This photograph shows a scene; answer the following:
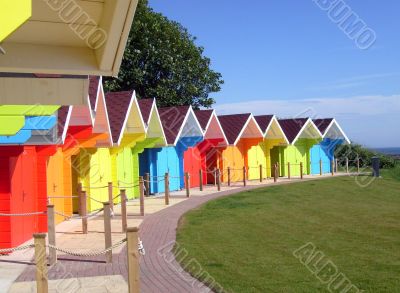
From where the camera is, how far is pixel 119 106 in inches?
824

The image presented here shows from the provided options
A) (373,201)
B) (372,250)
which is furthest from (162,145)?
(372,250)

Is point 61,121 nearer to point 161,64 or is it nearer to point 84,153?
point 84,153

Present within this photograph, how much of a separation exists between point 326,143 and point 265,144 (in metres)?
6.92

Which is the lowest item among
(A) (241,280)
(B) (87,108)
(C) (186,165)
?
(A) (241,280)

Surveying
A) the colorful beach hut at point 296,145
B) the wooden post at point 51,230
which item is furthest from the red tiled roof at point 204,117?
the wooden post at point 51,230

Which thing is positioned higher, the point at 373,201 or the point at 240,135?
the point at 240,135

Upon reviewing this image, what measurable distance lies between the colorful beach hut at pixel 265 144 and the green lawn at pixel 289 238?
10.1 m

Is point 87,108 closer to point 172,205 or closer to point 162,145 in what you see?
point 172,205

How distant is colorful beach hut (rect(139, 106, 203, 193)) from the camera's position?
2523 centimetres

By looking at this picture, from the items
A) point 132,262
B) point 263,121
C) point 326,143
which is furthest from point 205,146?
point 132,262

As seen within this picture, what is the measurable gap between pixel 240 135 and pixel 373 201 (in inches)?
405

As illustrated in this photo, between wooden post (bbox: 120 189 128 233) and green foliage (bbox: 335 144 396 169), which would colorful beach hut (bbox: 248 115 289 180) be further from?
wooden post (bbox: 120 189 128 233)

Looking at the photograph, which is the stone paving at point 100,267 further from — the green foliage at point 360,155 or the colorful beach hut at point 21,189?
the green foliage at point 360,155

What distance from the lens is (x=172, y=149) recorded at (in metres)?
27.0
